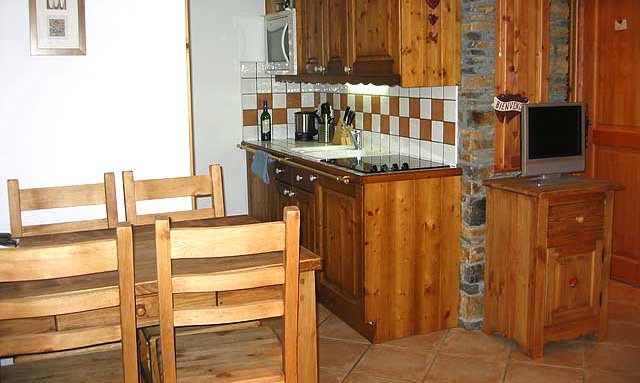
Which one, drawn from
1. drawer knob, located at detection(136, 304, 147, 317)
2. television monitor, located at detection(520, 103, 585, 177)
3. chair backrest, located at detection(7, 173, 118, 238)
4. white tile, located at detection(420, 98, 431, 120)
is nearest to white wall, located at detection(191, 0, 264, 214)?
white tile, located at detection(420, 98, 431, 120)

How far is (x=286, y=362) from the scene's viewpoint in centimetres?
229

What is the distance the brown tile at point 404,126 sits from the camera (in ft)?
14.1

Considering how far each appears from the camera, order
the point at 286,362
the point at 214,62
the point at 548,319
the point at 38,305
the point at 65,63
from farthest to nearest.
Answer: the point at 214,62 → the point at 548,319 → the point at 65,63 → the point at 286,362 → the point at 38,305

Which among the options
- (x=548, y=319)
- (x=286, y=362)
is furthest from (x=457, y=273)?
(x=286, y=362)

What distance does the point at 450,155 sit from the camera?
3895 millimetres

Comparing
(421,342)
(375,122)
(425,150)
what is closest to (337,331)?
(421,342)

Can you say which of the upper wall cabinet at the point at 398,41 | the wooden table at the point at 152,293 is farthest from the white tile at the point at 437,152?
the wooden table at the point at 152,293

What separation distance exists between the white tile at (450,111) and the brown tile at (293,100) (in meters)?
1.93

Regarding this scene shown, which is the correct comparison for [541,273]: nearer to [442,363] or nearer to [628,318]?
[442,363]

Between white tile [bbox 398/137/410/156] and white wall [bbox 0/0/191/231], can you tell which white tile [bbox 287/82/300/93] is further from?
white wall [bbox 0/0/191/231]

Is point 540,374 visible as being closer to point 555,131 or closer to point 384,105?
point 555,131

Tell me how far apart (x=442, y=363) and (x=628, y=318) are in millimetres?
1271

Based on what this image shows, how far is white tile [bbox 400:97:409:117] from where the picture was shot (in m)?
4.28

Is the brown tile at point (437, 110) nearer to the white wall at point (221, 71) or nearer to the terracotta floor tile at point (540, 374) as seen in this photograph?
the terracotta floor tile at point (540, 374)
